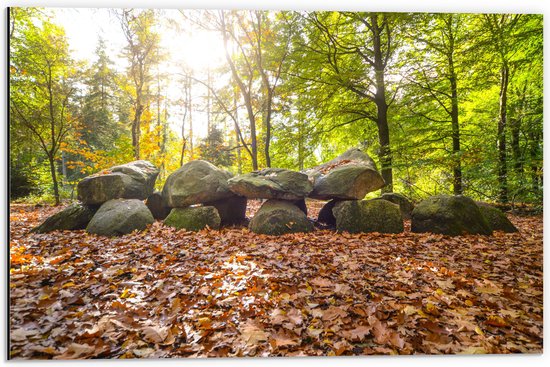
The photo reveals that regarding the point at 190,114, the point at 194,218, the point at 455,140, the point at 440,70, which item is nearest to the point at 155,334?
the point at 194,218

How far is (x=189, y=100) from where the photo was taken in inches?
288

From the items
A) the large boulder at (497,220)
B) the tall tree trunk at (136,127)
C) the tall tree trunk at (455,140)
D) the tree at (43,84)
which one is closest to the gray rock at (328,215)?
the large boulder at (497,220)

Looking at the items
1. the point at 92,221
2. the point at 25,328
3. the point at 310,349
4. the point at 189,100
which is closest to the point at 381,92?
the point at 189,100

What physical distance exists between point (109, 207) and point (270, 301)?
3.66 m

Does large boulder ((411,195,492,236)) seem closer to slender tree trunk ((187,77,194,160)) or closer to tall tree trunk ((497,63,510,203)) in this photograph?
tall tree trunk ((497,63,510,203))

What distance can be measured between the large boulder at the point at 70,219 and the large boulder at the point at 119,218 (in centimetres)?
37

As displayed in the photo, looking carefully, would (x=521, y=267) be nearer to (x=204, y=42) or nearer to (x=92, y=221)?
(x=204, y=42)

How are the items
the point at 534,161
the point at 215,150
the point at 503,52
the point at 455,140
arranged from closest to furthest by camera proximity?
the point at 534,161 < the point at 503,52 < the point at 455,140 < the point at 215,150

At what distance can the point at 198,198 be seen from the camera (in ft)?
15.8

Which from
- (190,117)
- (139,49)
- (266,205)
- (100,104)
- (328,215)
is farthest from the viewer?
(190,117)

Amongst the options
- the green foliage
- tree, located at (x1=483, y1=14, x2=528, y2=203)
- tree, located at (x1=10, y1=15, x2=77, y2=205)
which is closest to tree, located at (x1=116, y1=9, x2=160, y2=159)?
tree, located at (x1=10, y1=15, x2=77, y2=205)

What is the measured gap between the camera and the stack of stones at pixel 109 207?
4.05 metres

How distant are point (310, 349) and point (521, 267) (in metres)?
2.52

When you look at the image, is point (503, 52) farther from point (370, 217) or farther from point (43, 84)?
point (43, 84)
